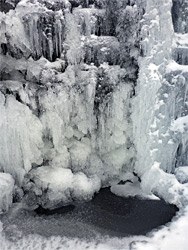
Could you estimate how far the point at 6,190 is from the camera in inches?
349

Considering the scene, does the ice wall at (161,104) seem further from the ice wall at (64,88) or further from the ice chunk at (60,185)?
the ice chunk at (60,185)

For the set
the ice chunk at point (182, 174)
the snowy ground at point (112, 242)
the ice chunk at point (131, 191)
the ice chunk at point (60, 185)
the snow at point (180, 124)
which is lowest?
the snowy ground at point (112, 242)

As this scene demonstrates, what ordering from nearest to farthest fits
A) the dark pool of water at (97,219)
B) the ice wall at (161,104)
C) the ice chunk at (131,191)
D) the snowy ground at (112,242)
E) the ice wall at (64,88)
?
the snowy ground at (112,242)
the dark pool of water at (97,219)
the ice wall at (64,88)
the ice wall at (161,104)
the ice chunk at (131,191)

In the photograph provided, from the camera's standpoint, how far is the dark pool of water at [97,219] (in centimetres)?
831

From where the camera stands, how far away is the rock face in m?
9.10

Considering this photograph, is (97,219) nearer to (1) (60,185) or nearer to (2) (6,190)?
(1) (60,185)

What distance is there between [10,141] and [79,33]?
12.5 feet

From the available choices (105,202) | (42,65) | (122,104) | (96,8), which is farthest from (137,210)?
(96,8)

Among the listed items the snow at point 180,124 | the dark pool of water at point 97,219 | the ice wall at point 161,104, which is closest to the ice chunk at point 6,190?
the dark pool of water at point 97,219

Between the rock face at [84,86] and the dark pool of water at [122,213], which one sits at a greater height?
the rock face at [84,86]

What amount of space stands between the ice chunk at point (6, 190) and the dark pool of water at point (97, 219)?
1.16 ft

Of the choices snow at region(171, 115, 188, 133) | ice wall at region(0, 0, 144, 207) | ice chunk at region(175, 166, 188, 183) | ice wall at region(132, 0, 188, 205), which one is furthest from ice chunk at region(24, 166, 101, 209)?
snow at region(171, 115, 188, 133)

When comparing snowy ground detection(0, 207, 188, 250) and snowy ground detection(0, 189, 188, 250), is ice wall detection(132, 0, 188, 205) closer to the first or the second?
snowy ground detection(0, 189, 188, 250)

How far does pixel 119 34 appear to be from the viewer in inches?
386
